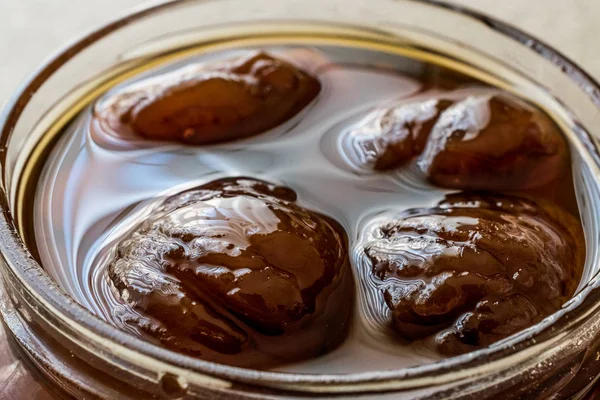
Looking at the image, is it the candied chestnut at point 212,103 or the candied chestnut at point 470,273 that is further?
the candied chestnut at point 212,103

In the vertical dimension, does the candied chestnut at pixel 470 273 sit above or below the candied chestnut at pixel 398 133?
below

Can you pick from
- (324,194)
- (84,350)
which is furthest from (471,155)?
(84,350)

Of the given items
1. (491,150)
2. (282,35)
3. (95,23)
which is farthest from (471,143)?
(95,23)

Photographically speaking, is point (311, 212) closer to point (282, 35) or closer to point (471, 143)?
point (471, 143)

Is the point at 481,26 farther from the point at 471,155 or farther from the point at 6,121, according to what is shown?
the point at 6,121

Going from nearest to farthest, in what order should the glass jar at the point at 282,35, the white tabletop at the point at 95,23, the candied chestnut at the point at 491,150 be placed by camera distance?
the glass jar at the point at 282,35 → the candied chestnut at the point at 491,150 → the white tabletop at the point at 95,23

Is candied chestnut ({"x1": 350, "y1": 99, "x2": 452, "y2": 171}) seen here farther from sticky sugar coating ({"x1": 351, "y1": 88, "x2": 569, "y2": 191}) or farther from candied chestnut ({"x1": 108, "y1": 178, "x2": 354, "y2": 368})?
candied chestnut ({"x1": 108, "y1": 178, "x2": 354, "y2": 368})

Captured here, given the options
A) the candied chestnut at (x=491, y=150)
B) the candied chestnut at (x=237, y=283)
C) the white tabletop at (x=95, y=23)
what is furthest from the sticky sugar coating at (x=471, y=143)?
the white tabletop at (x=95, y=23)

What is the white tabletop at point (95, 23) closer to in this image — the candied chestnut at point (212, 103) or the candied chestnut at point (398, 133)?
the candied chestnut at point (212, 103)
